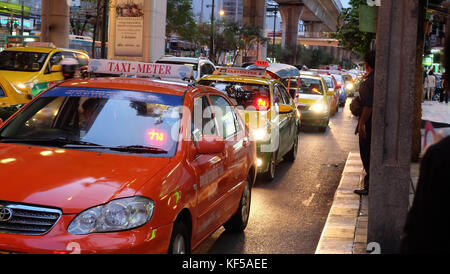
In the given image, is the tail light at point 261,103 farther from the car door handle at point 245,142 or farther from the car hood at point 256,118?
the car door handle at point 245,142

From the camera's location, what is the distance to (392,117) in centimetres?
597

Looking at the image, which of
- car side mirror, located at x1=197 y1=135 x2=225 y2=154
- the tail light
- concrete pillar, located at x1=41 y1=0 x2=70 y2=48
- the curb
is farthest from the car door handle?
concrete pillar, located at x1=41 y1=0 x2=70 y2=48

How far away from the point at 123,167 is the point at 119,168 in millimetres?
36

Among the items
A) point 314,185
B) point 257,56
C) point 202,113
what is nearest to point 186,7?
point 257,56

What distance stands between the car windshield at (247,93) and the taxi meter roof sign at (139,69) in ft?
8.97

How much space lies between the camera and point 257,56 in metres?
64.9

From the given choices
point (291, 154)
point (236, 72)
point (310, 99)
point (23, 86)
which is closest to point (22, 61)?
point (23, 86)

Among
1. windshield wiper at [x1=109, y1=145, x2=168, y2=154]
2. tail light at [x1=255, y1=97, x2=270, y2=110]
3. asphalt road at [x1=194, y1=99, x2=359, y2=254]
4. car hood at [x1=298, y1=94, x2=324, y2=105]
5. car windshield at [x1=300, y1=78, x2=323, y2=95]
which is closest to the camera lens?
windshield wiper at [x1=109, y1=145, x2=168, y2=154]

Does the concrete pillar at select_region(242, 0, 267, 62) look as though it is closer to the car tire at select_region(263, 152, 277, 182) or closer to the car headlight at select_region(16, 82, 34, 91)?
the car headlight at select_region(16, 82, 34, 91)

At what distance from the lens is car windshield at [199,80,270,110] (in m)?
11.4

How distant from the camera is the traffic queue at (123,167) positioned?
4.30 m

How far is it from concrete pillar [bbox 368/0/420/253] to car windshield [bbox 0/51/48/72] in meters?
13.9

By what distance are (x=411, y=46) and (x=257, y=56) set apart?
195 ft
